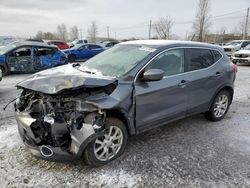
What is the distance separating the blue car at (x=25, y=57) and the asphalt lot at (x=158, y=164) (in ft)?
21.1

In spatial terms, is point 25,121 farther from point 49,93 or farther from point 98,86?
point 98,86

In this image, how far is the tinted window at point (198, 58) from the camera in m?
4.51

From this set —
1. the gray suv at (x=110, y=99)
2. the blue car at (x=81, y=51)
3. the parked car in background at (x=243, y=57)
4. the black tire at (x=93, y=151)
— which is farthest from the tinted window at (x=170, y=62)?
the blue car at (x=81, y=51)

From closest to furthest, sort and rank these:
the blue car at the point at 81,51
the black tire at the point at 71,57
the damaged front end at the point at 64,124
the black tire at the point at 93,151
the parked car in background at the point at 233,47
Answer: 1. the damaged front end at the point at 64,124
2. the black tire at the point at 93,151
3. the black tire at the point at 71,57
4. the blue car at the point at 81,51
5. the parked car in background at the point at 233,47


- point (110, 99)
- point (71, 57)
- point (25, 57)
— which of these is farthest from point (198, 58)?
point (71, 57)

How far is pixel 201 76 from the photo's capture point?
4609 millimetres

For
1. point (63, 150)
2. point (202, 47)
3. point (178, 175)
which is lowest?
point (178, 175)

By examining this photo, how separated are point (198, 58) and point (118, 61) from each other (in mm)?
1541

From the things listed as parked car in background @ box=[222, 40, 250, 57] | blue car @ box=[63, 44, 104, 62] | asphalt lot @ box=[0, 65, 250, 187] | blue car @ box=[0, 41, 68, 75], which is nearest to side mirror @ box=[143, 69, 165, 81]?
asphalt lot @ box=[0, 65, 250, 187]

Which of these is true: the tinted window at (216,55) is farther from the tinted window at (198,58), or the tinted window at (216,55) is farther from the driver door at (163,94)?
the driver door at (163,94)

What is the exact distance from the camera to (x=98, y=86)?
3.32 metres

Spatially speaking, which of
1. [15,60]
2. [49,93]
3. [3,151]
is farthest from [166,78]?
[15,60]

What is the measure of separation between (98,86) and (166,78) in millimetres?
1261

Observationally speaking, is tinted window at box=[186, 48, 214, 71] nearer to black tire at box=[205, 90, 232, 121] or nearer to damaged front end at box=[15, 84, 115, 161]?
black tire at box=[205, 90, 232, 121]
